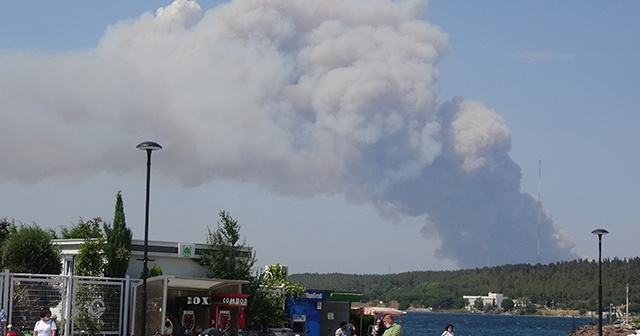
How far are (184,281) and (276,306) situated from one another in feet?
24.0

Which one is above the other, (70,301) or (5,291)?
(5,291)

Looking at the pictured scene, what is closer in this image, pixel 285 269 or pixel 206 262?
pixel 206 262

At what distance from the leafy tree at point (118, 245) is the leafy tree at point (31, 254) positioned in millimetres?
2093

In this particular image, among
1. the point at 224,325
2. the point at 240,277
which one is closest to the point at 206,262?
the point at 240,277

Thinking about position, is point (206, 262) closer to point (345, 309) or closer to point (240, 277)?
point (240, 277)

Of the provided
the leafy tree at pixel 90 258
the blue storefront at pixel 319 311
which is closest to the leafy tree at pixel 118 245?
the leafy tree at pixel 90 258

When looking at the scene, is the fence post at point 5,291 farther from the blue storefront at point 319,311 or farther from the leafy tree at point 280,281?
the blue storefront at point 319,311

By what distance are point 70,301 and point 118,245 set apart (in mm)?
4364

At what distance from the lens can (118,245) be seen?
38.3 metres

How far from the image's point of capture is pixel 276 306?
4309cm

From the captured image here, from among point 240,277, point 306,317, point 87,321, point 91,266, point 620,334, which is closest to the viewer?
point 87,321

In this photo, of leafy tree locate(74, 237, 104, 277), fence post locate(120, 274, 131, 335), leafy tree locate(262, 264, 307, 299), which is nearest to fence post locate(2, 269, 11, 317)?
fence post locate(120, 274, 131, 335)

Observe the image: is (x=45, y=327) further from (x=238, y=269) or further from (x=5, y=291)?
(x=238, y=269)

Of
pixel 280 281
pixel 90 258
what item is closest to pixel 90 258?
pixel 90 258
